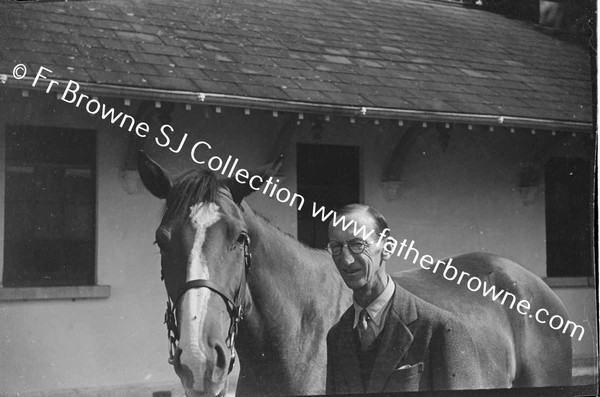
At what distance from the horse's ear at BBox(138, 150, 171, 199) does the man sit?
109cm

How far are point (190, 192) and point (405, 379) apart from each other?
1.86 m

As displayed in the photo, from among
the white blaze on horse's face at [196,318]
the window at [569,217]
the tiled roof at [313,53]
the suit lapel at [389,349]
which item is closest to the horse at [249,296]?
the white blaze on horse's face at [196,318]

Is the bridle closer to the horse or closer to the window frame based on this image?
the horse

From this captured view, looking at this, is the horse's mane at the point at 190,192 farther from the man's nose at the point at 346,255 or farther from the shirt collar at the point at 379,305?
the shirt collar at the point at 379,305

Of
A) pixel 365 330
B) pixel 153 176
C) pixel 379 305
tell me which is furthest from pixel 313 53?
pixel 365 330

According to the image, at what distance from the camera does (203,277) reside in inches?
179

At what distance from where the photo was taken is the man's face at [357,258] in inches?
204

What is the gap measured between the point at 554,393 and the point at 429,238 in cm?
144

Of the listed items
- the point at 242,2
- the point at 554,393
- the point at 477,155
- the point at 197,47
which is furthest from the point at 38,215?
the point at 554,393

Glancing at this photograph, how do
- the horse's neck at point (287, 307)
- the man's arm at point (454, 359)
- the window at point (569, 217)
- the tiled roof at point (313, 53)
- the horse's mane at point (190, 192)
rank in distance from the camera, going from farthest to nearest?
the window at point (569, 217) < the man's arm at point (454, 359) < the tiled roof at point (313, 53) < the horse's neck at point (287, 307) < the horse's mane at point (190, 192)

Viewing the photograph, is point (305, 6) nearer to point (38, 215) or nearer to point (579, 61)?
point (579, 61)

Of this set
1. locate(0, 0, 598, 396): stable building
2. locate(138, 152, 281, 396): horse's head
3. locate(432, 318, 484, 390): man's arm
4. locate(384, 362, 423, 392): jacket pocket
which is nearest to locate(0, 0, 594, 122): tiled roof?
locate(0, 0, 598, 396): stable building

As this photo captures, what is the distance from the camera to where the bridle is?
4.57 meters

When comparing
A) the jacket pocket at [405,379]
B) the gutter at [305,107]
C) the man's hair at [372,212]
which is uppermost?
the gutter at [305,107]
